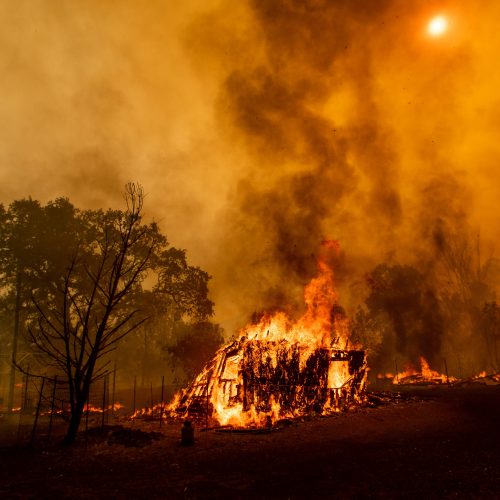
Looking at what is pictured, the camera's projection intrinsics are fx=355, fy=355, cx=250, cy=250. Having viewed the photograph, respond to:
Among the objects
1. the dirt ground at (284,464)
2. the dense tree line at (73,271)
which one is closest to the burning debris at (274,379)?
the dirt ground at (284,464)

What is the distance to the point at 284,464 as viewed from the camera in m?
8.97

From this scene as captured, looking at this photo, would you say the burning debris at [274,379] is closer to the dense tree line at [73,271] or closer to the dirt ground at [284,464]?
the dirt ground at [284,464]

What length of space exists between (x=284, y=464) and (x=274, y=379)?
290 inches

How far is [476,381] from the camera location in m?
29.5

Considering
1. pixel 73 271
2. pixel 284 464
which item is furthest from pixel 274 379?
pixel 73 271

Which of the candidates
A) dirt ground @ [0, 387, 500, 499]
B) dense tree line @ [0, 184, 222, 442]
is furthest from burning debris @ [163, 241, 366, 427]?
dense tree line @ [0, 184, 222, 442]

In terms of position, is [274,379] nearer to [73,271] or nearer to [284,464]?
[284,464]

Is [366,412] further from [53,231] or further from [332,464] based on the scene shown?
[53,231]

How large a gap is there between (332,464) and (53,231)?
2855 cm

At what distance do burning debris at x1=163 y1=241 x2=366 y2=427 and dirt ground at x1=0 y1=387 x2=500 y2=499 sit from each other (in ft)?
7.14

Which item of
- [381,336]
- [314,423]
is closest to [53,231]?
[314,423]

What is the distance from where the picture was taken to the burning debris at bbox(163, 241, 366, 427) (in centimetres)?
1566

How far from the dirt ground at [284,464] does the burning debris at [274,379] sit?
7.14ft

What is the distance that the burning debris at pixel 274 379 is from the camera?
1566cm
